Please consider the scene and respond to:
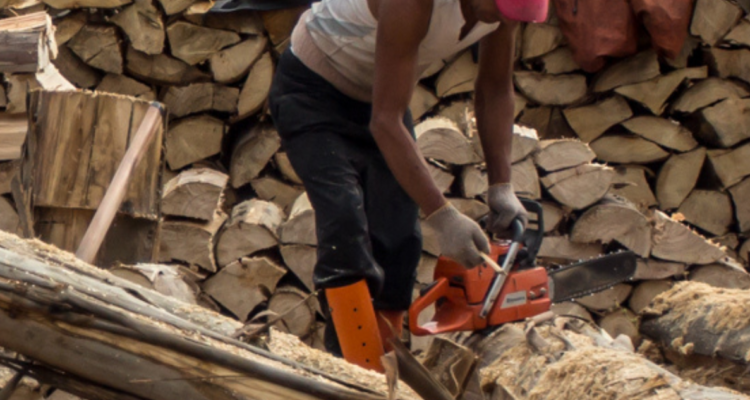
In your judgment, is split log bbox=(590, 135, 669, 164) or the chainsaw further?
split log bbox=(590, 135, 669, 164)

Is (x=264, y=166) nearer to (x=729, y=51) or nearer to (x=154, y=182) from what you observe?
(x=154, y=182)

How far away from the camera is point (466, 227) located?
8.25 feet

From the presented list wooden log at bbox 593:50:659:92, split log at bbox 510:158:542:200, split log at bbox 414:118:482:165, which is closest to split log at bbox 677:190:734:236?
wooden log at bbox 593:50:659:92

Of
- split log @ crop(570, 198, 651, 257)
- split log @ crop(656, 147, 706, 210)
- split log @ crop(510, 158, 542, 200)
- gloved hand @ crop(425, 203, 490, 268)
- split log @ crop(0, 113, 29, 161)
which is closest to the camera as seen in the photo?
gloved hand @ crop(425, 203, 490, 268)

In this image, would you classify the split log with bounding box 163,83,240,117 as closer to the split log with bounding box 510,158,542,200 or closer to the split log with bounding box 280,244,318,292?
the split log with bounding box 280,244,318,292

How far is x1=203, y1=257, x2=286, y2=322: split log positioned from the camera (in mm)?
3850

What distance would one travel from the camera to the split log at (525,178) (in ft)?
12.6

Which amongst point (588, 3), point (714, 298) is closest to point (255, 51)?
point (588, 3)

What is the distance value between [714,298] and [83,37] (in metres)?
2.57

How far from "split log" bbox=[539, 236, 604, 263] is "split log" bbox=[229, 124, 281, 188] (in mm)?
1156

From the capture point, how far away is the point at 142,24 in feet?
13.1

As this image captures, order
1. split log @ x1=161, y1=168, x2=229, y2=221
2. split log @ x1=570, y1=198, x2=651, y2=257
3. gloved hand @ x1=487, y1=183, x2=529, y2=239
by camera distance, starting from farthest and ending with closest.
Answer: split log @ x1=570, y1=198, x2=651, y2=257
split log @ x1=161, y1=168, x2=229, y2=221
gloved hand @ x1=487, y1=183, x2=529, y2=239

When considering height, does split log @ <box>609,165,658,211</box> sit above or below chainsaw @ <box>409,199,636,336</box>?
below

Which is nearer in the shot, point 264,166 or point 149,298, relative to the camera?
point 149,298
